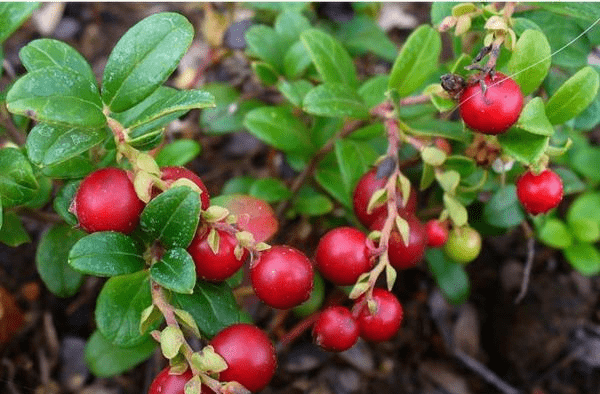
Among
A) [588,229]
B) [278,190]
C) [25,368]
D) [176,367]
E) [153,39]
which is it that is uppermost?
[153,39]

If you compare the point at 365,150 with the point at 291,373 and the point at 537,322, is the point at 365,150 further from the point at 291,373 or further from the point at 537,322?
the point at 537,322

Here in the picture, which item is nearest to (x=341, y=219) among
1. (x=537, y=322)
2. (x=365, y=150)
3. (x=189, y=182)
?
(x=365, y=150)

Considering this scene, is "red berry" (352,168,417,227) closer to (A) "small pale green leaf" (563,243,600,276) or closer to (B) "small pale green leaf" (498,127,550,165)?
(B) "small pale green leaf" (498,127,550,165)

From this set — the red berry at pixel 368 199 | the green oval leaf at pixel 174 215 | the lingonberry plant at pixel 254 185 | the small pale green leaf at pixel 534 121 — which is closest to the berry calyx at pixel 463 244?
the lingonberry plant at pixel 254 185

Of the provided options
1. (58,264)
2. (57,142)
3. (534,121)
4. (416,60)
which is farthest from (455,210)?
(58,264)

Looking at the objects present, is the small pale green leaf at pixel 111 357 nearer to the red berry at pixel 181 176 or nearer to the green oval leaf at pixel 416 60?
the red berry at pixel 181 176
